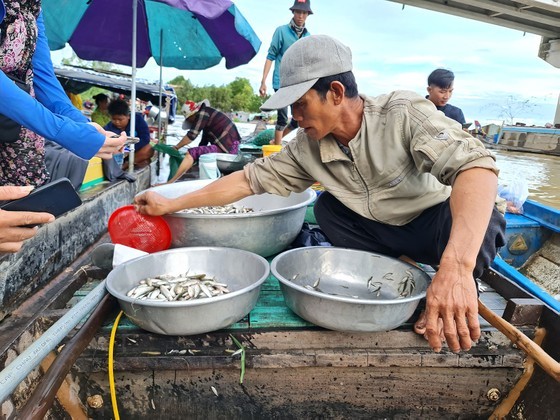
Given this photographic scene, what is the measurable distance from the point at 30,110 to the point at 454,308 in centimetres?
220

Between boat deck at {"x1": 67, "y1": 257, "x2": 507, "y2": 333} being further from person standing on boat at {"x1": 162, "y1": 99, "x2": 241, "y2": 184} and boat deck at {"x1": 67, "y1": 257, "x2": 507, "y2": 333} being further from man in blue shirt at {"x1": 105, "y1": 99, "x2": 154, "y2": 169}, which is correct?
man in blue shirt at {"x1": 105, "y1": 99, "x2": 154, "y2": 169}

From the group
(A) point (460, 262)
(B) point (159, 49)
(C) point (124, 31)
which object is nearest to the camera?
(A) point (460, 262)

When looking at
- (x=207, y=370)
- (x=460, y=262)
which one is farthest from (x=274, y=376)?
(x=460, y=262)

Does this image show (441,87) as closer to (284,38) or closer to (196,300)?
(284,38)

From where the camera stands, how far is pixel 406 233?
239 cm

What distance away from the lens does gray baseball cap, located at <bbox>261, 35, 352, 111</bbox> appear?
73.7 inches

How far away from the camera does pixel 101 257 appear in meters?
2.27

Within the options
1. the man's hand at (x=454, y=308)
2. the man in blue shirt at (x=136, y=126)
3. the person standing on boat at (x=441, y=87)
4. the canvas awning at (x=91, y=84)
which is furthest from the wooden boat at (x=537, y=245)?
the canvas awning at (x=91, y=84)

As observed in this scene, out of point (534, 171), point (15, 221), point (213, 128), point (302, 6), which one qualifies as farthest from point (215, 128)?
point (534, 171)

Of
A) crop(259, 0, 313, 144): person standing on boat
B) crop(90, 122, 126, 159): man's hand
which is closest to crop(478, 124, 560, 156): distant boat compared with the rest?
crop(259, 0, 313, 144): person standing on boat

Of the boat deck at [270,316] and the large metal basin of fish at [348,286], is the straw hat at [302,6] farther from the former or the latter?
the boat deck at [270,316]

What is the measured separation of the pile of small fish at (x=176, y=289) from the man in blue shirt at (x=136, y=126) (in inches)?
189

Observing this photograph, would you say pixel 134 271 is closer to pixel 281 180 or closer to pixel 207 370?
pixel 207 370

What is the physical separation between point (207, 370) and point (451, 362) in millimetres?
1195
